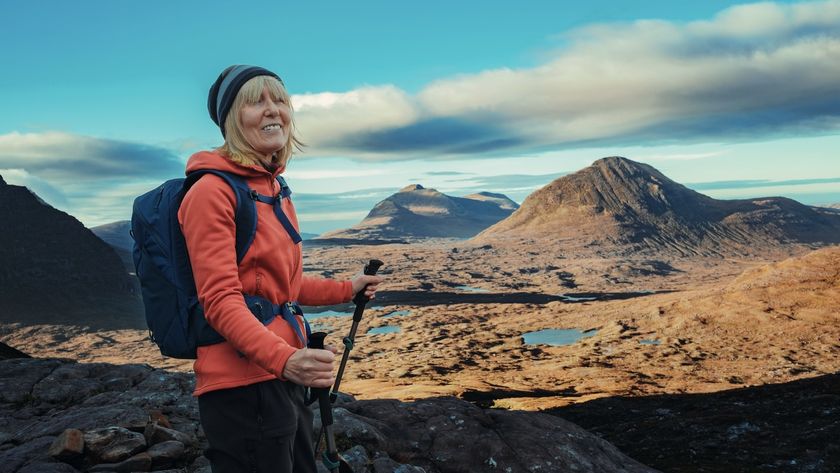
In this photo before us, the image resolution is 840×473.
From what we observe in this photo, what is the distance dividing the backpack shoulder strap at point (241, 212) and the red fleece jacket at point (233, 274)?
0.03m

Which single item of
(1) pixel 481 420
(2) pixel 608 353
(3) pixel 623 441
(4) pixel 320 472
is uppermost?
(4) pixel 320 472

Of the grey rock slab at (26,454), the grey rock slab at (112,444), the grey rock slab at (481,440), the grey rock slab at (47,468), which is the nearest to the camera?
the grey rock slab at (47,468)

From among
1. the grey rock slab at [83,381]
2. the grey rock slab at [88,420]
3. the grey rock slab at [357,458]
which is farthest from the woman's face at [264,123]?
the grey rock slab at [83,381]

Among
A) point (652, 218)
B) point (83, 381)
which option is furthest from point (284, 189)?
point (652, 218)

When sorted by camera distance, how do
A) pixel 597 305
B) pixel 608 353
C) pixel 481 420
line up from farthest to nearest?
pixel 597 305, pixel 608 353, pixel 481 420

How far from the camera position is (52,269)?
271 feet

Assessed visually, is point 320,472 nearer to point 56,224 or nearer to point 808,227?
point 56,224

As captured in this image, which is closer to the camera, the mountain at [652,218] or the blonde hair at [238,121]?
the blonde hair at [238,121]

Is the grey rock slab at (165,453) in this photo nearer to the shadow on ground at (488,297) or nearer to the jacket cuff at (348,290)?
the jacket cuff at (348,290)

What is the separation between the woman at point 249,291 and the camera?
2.60 metres

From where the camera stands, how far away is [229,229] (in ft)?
8.96

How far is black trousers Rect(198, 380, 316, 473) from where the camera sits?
9.45ft

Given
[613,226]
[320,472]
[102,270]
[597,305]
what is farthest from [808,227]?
[320,472]

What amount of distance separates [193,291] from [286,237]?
55cm
